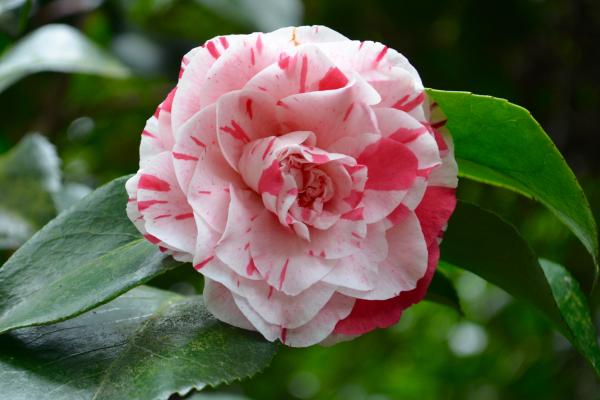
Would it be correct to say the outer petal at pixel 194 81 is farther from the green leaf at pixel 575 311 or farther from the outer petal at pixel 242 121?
the green leaf at pixel 575 311

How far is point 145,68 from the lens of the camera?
61.4 inches

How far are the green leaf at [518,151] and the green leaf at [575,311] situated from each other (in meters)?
0.08

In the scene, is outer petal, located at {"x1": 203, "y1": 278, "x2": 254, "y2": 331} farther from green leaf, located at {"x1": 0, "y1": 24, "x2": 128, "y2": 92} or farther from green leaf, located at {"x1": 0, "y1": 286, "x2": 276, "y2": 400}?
green leaf, located at {"x1": 0, "y1": 24, "x2": 128, "y2": 92}

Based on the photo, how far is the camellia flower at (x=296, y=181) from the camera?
21.0 inches

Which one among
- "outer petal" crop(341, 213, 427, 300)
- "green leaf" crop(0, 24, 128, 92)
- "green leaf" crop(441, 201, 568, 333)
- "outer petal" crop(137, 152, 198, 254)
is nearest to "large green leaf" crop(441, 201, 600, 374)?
"green leaf" crop(441, 201, 568, 333)

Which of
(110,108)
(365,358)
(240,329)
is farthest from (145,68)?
(240,329)

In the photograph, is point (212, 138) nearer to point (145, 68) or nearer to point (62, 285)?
point (62, 285)

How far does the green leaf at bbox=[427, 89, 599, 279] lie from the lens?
58cm

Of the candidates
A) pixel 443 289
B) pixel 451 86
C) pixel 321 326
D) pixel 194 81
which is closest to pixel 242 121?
pixel 194 81

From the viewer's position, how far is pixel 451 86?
1.68 meters

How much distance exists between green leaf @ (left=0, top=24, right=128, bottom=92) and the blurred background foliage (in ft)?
0.69

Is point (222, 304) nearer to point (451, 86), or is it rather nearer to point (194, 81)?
point (194, 81)

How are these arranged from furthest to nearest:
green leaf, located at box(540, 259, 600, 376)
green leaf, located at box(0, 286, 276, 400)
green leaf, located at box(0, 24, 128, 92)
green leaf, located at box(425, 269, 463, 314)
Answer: green leaf, located at box(0, 24, 128, 92) < green leaf, located at box(425, 269, 463, 314) < green leaf, located at box(540, 259, 600, 376) < green leaf, located at box(0, 286, 276, 400)

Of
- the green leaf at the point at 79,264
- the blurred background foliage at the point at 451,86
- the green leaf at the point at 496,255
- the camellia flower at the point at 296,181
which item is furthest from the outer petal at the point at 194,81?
the blurred background foliage at the point at 451,86
